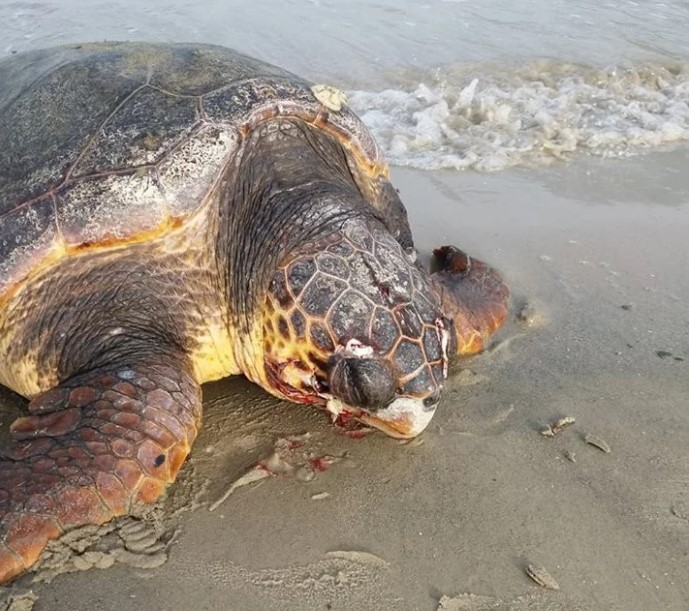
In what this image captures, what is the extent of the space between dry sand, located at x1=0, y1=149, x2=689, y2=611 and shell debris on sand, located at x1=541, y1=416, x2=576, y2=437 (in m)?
0.02

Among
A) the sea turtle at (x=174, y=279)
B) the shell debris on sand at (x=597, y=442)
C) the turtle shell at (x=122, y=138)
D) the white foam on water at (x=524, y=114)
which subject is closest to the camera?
the sea turtle at (x=174, y=279)

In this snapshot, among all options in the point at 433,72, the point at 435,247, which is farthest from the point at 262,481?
the point at 433,72

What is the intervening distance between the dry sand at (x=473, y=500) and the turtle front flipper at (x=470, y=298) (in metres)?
0.11

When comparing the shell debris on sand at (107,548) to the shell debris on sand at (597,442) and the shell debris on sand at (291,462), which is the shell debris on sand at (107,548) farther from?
the shell debris on sand at (597,442)

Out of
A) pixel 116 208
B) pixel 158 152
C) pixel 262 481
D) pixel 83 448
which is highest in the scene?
pixel 158 152

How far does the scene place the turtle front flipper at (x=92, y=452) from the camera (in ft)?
5.80

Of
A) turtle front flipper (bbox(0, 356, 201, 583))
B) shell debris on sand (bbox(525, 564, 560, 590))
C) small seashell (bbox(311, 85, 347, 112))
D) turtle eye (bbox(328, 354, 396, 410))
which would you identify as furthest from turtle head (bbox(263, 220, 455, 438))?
small seashell (bbox(311, 85, 347, 112))

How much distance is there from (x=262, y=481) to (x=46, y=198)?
1.22 metres

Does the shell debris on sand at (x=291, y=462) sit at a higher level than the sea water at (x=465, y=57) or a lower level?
lower

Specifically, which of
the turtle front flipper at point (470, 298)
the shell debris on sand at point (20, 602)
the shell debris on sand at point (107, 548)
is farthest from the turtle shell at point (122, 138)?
the shell debris on sand at point (20, 602)

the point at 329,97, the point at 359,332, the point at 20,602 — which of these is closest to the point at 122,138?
the point at 329,97

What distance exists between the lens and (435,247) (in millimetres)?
3604

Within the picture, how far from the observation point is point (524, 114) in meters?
5.68

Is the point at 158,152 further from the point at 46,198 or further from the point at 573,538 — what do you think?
the point at 573,538
